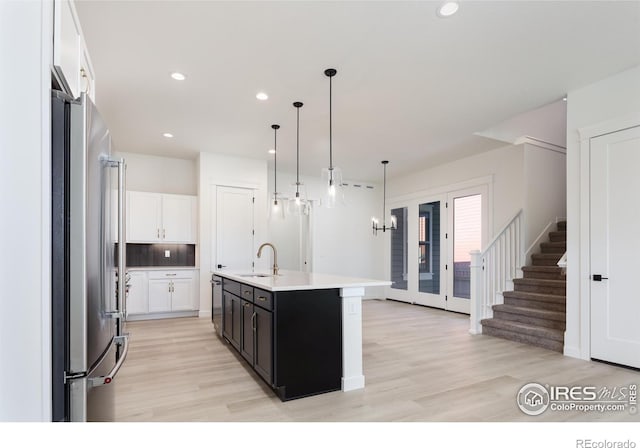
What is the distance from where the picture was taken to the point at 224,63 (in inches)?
125

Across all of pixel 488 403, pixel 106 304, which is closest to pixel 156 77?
pixel 106 304

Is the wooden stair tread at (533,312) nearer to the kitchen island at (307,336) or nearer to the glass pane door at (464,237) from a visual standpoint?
the glass pane door at (464,237)

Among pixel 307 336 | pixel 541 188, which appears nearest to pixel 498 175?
pixel 541 188

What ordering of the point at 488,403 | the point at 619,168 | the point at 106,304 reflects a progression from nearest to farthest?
the point at 106,304, the point at 488,403, the point at 619,168

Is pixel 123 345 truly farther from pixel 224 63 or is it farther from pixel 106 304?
pixel 224 63

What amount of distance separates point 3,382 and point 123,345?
0.90 meters

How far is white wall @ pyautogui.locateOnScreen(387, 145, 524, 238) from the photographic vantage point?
560cm

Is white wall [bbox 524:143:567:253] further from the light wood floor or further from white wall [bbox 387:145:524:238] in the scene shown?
the light wood floor

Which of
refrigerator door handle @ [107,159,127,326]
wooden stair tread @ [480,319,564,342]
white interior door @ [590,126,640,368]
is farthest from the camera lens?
wooden stair tread @ [480,319,564,342]

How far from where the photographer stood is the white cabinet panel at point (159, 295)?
227 inches

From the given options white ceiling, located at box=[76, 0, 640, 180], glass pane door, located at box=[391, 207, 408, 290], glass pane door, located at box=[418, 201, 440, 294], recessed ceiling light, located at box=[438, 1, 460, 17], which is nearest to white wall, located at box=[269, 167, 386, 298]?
glass pane door, located at box=[391, 207, 408, 290]

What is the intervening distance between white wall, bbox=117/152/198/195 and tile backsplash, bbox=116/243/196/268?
103 centimetres

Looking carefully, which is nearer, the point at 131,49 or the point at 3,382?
the point at 3,382

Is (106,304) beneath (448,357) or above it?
above
